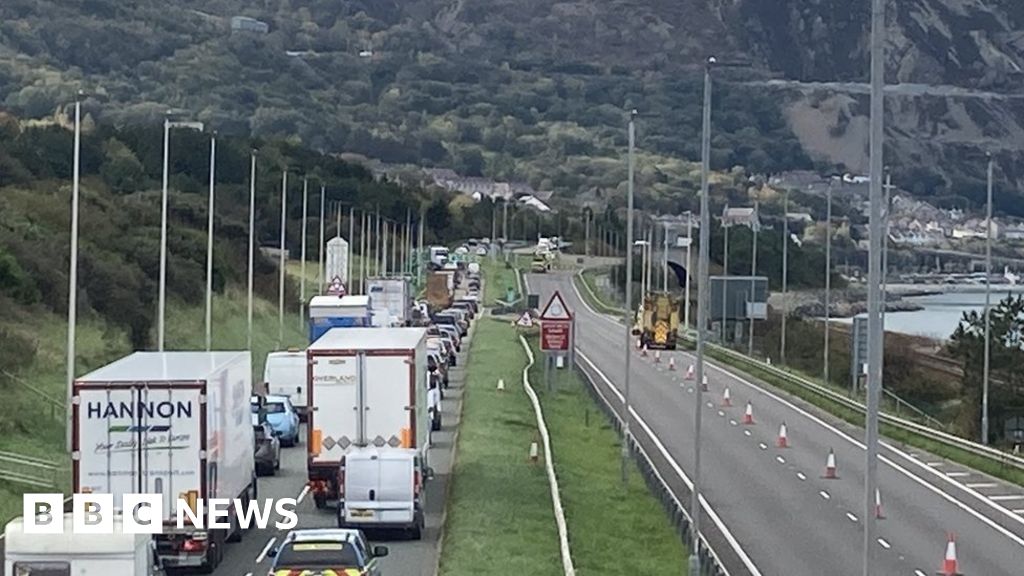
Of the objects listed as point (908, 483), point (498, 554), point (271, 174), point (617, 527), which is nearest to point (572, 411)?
point (908, 483)

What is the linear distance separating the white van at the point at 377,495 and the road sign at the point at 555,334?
777 inches

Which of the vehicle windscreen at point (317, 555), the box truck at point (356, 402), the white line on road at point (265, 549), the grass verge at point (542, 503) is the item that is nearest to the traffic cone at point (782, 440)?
the grass verge at point (542, 503)

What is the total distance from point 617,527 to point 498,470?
6.19 m

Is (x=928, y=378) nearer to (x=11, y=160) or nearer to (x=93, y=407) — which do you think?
(x=11, y=160)

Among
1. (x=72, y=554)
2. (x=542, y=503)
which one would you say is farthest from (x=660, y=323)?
(x=72, y=554)

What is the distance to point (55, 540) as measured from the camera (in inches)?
867

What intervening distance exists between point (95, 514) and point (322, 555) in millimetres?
2844

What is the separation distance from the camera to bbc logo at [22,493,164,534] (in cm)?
2269

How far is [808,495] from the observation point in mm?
43188

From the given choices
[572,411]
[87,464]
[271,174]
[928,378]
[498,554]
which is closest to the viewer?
[87,464]

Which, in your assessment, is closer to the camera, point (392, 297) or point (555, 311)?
point (555, 311)

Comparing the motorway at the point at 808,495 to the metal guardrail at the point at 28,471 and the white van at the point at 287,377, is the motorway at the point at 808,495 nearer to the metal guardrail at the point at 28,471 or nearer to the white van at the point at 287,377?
the white van at the point at 287,377

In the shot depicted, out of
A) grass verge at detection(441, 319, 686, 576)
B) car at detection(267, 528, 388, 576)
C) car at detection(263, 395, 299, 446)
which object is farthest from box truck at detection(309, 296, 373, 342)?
car at detection(267, 528, 388, 576)

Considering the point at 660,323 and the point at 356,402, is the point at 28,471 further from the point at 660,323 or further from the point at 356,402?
the point at 660,323
